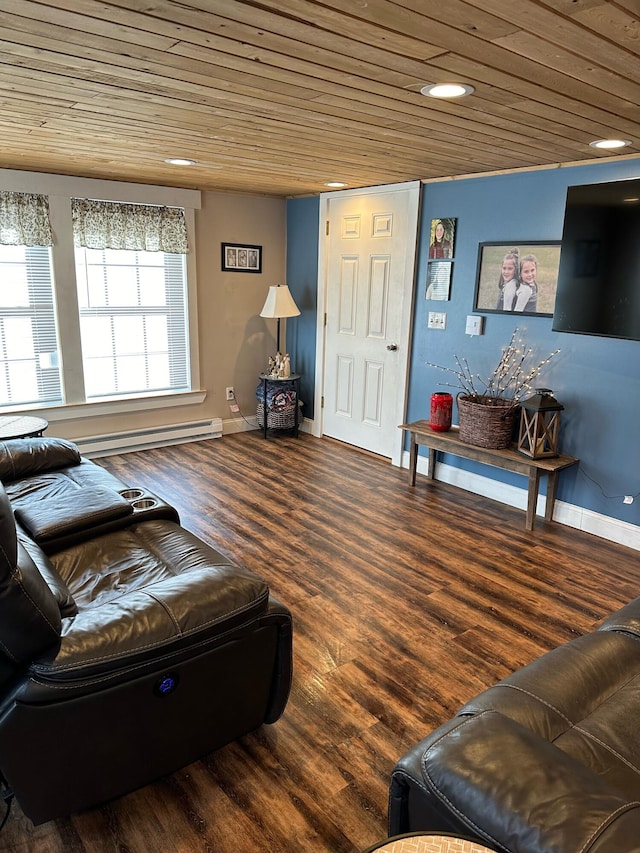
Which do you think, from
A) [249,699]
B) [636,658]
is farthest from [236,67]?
[636,658]

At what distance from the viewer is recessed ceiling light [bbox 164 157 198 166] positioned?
362 cm

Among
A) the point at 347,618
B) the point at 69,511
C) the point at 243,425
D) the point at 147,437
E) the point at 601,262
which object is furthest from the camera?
the point at 243,425

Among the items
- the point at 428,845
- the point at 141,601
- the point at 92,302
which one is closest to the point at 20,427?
the point at 92,302

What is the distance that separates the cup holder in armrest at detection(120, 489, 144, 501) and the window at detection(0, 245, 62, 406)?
234 centimetres

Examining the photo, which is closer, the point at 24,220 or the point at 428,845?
the point at 428,845

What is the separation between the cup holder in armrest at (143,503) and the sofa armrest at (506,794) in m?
1.67

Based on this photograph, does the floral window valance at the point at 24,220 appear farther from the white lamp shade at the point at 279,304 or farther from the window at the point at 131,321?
the white lamp shade at the point at 279,304

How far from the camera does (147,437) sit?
515 centimetres

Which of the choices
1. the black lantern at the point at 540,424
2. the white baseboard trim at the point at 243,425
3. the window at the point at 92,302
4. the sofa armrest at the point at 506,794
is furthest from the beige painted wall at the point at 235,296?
the sofa armrest at the point at 506,794

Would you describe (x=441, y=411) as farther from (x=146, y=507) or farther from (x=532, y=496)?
(x=146, y=507)

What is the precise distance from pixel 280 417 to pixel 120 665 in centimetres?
410

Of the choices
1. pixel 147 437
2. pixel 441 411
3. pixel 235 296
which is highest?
pixel 235 296

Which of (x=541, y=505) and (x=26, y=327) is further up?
(x=26, y=327)

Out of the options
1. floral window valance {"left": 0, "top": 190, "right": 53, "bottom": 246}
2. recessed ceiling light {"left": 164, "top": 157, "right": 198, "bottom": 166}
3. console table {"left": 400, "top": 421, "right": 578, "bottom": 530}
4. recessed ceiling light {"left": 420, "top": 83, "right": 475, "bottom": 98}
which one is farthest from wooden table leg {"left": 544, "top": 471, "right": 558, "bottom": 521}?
floral window valance {"left": 0, "top": 190, "right": 53, "bottom": 246}
